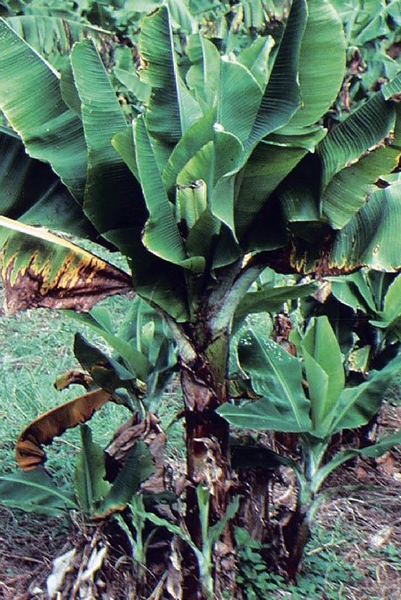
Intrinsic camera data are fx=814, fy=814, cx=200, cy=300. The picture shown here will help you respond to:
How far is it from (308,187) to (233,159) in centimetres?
38

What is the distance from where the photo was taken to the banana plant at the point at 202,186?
2566 mm

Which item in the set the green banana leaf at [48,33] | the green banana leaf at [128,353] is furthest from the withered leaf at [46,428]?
the green banana leaf at [48,33]

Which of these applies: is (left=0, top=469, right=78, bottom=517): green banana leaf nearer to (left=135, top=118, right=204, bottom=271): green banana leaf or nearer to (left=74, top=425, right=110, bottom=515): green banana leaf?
Answer: (left=74, top=425, right=110, bottom=515): green banana leaf

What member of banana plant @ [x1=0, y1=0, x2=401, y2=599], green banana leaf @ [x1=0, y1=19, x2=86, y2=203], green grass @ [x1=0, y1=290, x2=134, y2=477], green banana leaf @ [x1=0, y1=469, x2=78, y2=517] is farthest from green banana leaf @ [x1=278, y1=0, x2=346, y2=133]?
green grass @ [x1=0, y1=290, x2=134, y2=477]

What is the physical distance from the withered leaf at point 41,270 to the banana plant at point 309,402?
0.74 meters

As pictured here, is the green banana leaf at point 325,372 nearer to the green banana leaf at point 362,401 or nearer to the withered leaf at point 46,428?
the green banana leaf at point 362,401

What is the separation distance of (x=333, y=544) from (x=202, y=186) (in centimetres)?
184

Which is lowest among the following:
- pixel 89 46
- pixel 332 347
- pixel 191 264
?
pixel 332 347

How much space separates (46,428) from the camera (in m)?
3.19

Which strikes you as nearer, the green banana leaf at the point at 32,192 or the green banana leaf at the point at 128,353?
the green banana leaf at the point at 32,192

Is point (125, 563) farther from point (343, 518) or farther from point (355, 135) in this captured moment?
point (355, 135)

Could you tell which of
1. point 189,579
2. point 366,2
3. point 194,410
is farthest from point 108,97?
point 366,2

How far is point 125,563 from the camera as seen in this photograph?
3117 millimetres

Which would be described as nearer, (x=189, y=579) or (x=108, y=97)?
(x=108, y=97)
